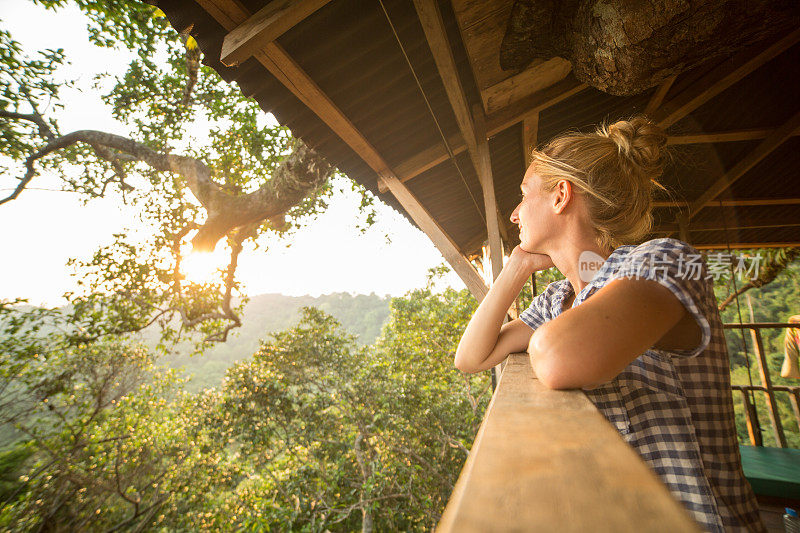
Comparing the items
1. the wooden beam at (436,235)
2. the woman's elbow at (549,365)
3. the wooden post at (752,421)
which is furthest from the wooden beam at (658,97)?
the woman's elbow at (549,365)

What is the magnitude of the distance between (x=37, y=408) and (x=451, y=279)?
12.0 metres

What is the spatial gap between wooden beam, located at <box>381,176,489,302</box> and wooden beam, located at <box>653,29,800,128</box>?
8.35 feet

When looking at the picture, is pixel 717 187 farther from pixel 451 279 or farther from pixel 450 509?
pixel 451 279

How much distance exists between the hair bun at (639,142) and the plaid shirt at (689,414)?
0.59 m

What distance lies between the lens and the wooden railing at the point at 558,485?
0.96 feet

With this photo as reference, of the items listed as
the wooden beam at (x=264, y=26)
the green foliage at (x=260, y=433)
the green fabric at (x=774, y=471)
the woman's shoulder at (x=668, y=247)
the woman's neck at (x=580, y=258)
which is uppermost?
the wooden beam at (x=264, y=26)

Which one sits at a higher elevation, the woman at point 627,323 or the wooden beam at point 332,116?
the wooden beam at point 332,116

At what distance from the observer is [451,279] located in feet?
41.4

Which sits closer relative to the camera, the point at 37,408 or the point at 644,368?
the point at 644,368

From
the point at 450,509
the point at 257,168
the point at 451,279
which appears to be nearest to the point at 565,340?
the point at 450,509

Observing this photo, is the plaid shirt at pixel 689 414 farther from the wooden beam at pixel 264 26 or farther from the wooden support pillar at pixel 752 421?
the wooden support pillar at pixel 752 421

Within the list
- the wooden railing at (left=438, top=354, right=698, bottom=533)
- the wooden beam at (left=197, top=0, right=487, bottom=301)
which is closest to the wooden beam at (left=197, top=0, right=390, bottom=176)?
the wooden beam at (left=197, top=0, right=487, bottom=301)

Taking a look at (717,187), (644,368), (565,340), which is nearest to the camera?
(565,340)

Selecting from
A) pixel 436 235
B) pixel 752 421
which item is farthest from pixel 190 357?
pixel 752 421
